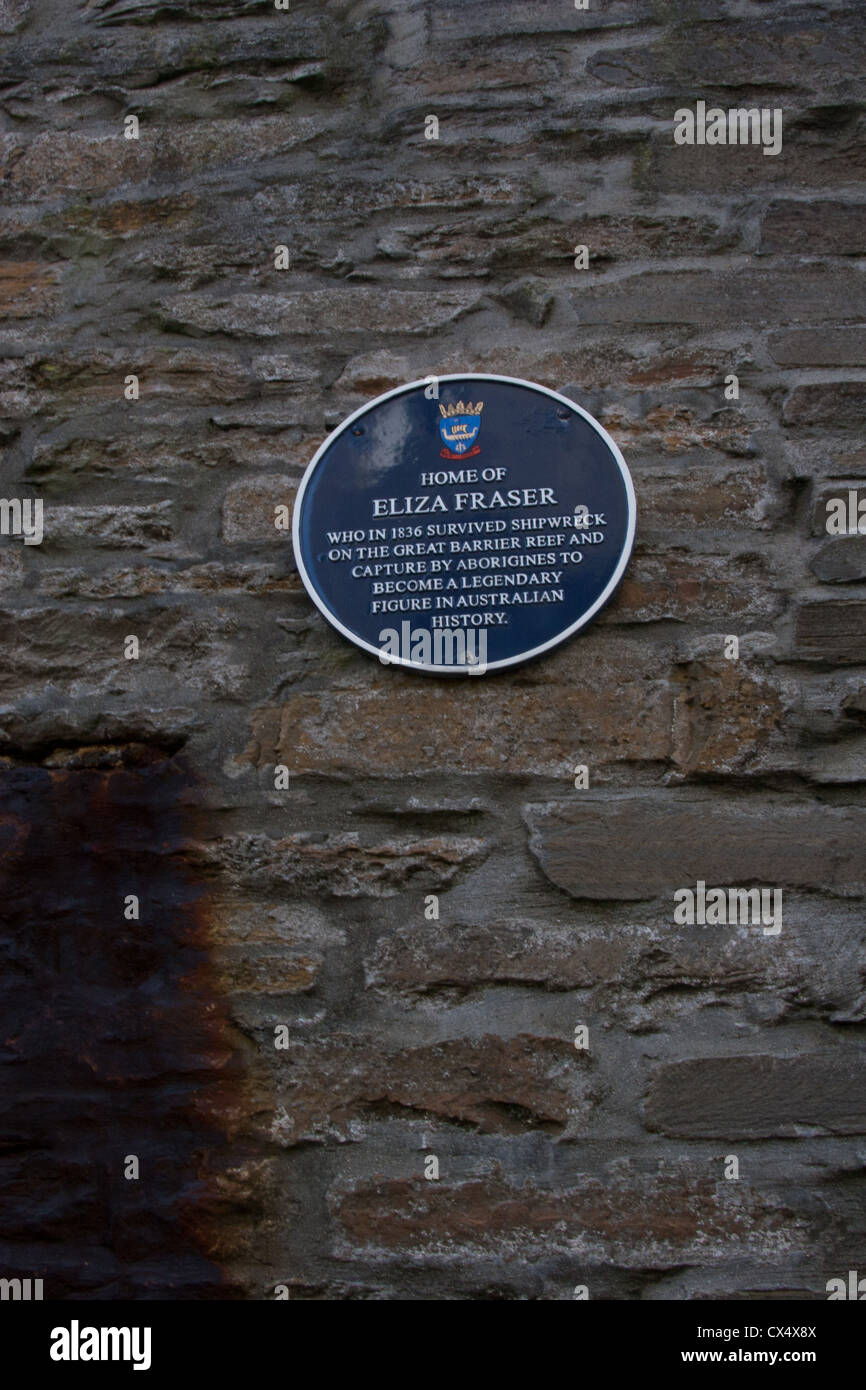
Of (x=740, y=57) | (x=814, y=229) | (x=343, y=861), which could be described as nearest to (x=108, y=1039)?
(x=343, y=861)

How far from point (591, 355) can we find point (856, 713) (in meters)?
0.88

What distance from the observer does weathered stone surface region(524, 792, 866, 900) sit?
216 cm

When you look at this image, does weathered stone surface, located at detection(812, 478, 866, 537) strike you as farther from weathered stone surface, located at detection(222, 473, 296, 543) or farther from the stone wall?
weathered stone surface, located at detection(222, 473, 296, 543)

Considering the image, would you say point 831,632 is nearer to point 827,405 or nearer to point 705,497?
point 705,497

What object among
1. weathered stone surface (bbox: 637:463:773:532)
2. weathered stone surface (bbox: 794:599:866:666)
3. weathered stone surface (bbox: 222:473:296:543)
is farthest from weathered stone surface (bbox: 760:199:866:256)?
weathered stone surface (bbox: 222:473:296:543)

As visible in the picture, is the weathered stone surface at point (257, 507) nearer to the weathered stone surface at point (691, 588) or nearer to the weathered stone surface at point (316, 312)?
the weathered stone surface at point (316, 312)

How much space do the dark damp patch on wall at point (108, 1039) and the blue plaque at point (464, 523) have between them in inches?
19.6

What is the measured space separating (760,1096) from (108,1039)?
1151mm

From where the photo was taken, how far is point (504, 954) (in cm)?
216

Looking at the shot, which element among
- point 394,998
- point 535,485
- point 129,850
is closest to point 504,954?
point 394,998

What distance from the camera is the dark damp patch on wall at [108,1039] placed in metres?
2.10

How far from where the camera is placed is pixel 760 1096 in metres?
2.07

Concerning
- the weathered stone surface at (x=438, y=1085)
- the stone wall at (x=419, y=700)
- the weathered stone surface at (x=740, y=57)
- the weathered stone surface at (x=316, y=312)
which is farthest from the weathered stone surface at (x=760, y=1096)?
the weathered stone surface at (x=740, y=57)

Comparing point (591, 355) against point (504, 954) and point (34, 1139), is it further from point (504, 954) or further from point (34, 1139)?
point (34, 1139)
